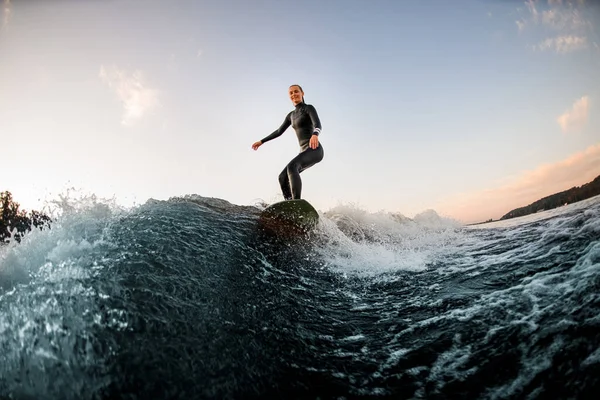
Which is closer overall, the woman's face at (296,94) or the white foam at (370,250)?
the white foam at (370,250)

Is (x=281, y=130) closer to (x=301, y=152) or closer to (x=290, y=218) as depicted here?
(x=301, y=152)

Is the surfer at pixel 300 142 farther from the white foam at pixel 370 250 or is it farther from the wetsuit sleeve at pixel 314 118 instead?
the white foam at pixel 370 250

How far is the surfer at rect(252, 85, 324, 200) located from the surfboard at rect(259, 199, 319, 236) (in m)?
0.51

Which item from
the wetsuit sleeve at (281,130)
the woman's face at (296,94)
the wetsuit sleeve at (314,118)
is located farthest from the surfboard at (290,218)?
the woman's face at (296,94)

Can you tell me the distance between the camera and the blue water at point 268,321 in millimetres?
2082

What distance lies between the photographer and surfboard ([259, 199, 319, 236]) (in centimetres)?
600

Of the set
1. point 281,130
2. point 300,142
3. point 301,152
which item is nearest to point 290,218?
point 301,152

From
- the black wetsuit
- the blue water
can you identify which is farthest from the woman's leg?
the blue water

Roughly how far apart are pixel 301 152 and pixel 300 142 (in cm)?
54

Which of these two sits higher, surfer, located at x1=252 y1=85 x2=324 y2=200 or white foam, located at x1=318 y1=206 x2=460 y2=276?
surfer, located at x1=252 y1=85 x2=324 y2=200

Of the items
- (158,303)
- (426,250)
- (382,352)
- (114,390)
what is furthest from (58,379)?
(426,250)

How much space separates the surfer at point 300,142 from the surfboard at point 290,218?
1.69 feet

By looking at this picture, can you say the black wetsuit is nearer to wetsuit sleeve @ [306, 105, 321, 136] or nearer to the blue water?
wetsuit sleeve @ [306, 105, 321, 136]

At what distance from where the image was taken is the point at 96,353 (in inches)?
89.0
